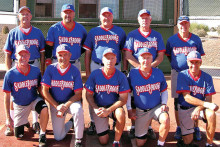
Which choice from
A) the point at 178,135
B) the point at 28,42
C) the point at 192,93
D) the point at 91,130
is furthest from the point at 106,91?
the point at 28,42

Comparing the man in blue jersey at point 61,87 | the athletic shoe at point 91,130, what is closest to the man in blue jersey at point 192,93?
the athletic shoe at point 91,130

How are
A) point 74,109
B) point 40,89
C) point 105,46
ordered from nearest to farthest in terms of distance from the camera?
point 74,109 → point 40,89 → point 105,46

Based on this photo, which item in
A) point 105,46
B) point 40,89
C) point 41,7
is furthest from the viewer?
point 41,7

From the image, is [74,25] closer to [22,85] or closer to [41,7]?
[22,85]

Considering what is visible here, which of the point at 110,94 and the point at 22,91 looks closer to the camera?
the point at 110,94

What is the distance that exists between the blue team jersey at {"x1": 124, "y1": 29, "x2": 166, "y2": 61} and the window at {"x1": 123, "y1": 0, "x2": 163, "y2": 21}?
231 inches

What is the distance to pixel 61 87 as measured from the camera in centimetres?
433

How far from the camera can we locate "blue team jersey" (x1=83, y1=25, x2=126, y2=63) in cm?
486

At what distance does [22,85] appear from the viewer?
4402mm

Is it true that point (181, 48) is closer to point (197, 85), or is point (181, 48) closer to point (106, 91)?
point (197, 85)

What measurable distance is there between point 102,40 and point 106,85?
996 mm

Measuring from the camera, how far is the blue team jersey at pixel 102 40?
15.9ft

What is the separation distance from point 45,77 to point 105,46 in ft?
3.96

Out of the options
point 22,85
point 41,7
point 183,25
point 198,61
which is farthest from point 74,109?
point 41,7
